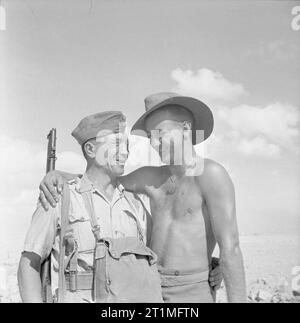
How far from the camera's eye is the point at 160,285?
3283 millimetres

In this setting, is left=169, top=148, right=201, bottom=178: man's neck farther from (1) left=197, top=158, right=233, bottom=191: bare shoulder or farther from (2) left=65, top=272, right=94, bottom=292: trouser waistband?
(2) left=65, top=272, right=94, bottom=292: trouser waistband

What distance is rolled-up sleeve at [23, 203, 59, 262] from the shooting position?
3.08 meters

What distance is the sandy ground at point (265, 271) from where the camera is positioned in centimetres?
707

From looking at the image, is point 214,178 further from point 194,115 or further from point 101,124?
point 101,124

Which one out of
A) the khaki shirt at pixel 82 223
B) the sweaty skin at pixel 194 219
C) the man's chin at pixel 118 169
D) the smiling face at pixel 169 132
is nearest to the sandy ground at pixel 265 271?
the sweaty skin at pixel 194 219

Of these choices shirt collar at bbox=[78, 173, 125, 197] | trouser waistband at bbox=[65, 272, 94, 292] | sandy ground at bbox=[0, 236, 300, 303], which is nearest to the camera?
trouser waistband at bbox=[65, 272, 94, 292]

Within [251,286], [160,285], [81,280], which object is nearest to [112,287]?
[81,280]

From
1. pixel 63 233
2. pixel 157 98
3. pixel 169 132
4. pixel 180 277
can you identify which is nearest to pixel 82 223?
pixel 63 233

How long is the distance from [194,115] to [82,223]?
123 cm

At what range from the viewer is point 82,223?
3197 millimetres

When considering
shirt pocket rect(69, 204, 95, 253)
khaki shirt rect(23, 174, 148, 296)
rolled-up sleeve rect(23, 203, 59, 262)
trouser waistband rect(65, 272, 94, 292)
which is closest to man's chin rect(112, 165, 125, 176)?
khaki shirt rect(23, 174, 148, 296)

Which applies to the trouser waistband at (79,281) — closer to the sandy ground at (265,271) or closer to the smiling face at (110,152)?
the smiling face at (110,152)

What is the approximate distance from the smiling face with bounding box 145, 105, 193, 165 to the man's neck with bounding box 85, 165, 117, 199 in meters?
0.44
